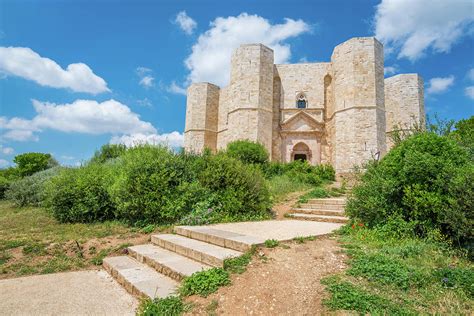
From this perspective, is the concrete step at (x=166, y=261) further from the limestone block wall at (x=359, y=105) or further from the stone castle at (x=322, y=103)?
the limestone block wall at (x=359, y=105)

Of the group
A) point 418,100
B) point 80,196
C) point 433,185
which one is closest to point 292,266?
point 433,185

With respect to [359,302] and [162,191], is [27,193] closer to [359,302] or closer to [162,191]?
[162,191]

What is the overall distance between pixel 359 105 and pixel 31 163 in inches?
1059

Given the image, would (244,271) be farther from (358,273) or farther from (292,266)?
(358,273)

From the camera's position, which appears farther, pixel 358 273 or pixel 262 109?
pixel 262 109

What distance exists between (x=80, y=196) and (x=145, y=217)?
2.10m

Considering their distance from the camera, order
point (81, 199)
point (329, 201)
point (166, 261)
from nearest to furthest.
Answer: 1. point (166, 261)
2. point (81, 199)
3. point (329, 201)

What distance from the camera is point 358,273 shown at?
8.89 ft

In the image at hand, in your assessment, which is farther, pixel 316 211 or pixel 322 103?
pixel 322 103

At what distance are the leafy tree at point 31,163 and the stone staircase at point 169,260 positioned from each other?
23.4m

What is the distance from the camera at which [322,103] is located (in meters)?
19.5

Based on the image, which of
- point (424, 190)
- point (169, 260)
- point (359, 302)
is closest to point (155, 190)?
point (169, 260)

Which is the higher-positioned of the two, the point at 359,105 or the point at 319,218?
the point at 359,105

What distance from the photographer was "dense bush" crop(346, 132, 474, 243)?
10.9ft
